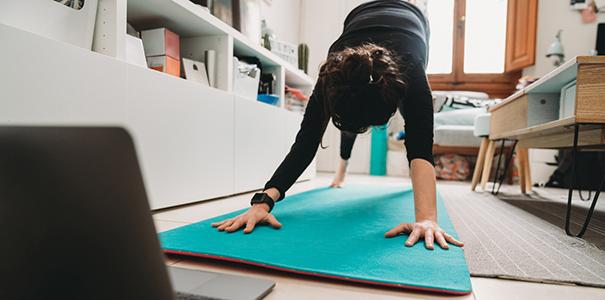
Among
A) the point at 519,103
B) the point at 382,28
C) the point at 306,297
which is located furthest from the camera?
the point at 519,103

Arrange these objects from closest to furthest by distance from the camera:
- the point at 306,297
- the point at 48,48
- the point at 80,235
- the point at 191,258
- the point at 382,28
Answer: the point at 80,235, the point at 306,297, the point at 191,258, the point at 48,48, the point at 382,28

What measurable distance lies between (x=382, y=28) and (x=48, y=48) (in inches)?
39.0

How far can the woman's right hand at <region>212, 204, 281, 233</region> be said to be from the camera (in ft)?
3.00

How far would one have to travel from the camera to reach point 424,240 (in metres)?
0.84

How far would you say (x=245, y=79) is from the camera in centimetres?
189

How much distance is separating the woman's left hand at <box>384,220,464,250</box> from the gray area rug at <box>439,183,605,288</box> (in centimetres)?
5

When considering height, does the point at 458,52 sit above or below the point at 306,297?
above

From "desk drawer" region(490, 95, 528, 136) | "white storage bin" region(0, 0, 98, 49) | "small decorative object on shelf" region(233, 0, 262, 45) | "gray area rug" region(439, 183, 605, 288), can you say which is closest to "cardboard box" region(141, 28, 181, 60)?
"white storage bin" region(0, 0, 98, 49)

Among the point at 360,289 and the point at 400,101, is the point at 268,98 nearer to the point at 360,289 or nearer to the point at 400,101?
the point at 400,101

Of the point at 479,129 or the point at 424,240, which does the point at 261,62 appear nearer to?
the point at 479,129

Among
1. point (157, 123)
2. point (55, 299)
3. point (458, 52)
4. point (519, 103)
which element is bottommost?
point (55, 299)

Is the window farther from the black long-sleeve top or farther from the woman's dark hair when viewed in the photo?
the woman's dark hair

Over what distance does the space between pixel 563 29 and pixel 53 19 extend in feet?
13.7

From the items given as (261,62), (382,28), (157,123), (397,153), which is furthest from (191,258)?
(397,153)
